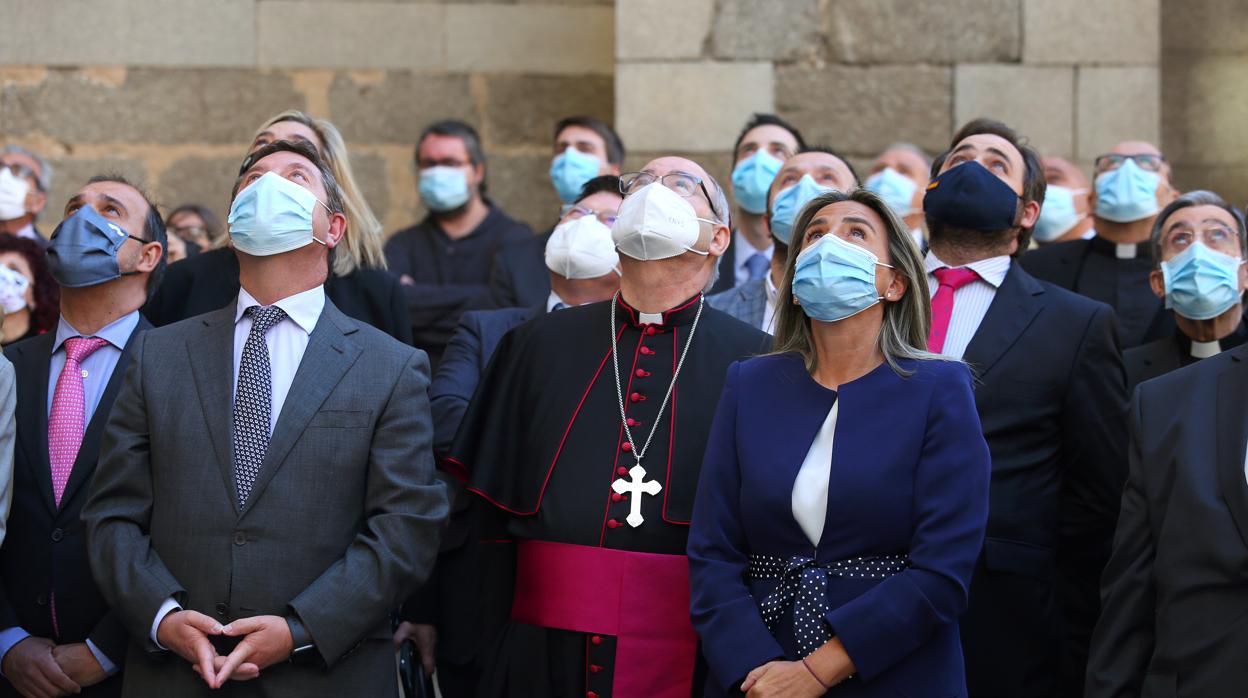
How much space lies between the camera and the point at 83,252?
172 inches

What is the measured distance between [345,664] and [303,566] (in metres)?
0.26

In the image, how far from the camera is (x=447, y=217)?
273 inches

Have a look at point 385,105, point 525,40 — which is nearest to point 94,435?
point 385,105

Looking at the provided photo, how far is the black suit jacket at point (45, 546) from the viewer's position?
4.14 meters

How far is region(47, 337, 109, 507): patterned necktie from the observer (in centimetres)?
423

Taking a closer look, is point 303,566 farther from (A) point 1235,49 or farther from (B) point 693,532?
(A) point 1235,49

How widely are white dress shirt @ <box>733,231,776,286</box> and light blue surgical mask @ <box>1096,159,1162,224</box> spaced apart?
4.35 ft

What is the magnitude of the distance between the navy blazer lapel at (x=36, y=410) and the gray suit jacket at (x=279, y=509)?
1.60 feet

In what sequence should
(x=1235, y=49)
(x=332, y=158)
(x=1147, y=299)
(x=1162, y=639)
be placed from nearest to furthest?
(x=1162, y=639), (x=332, y=158), (x=1147, y=299), (x=1235, y=49)

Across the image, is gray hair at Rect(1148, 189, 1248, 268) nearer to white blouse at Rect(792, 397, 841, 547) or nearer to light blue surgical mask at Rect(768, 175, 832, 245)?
light blue surgical mask at Rect(768, 175, 832, 245)

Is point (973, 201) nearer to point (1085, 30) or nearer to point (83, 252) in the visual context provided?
point (83, 252)

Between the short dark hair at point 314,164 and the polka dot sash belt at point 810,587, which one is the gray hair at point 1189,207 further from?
the short dark hair at point 314,164

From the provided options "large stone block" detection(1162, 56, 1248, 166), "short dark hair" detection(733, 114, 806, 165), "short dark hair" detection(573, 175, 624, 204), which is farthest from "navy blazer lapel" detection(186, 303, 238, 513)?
"large stone block" detection(1162, 56, 1248, 166)

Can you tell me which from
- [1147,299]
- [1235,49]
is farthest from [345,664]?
[1235,49]
